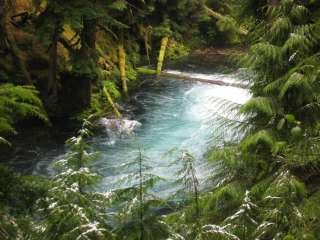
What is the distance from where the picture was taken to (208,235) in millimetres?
3291

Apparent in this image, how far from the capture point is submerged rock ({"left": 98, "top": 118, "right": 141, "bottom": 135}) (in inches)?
463

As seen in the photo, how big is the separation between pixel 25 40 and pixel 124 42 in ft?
20.3

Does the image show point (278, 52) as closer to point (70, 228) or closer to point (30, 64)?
point (70, 228)

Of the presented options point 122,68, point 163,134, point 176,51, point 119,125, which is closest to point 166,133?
point 163,134

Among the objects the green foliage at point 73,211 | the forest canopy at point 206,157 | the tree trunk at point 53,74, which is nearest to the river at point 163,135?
the forest canopy at point 206,157

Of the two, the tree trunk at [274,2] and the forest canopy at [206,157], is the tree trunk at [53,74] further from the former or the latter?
the tree trunk at [274,2]

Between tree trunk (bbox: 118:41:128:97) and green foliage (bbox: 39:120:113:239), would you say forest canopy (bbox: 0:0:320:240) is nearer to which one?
green foliage (bbox: 39:120:113:239)

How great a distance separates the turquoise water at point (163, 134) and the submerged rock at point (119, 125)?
9cm

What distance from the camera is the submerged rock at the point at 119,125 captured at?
1175 centimetres

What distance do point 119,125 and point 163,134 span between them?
1.23 metres

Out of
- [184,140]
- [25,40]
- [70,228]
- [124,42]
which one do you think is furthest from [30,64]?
[70,228]

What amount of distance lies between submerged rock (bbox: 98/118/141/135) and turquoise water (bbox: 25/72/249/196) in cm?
9

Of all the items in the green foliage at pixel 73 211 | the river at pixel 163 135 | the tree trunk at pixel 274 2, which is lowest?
the river at pixel 163 135

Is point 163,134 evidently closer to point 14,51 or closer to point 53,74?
point 53,74
